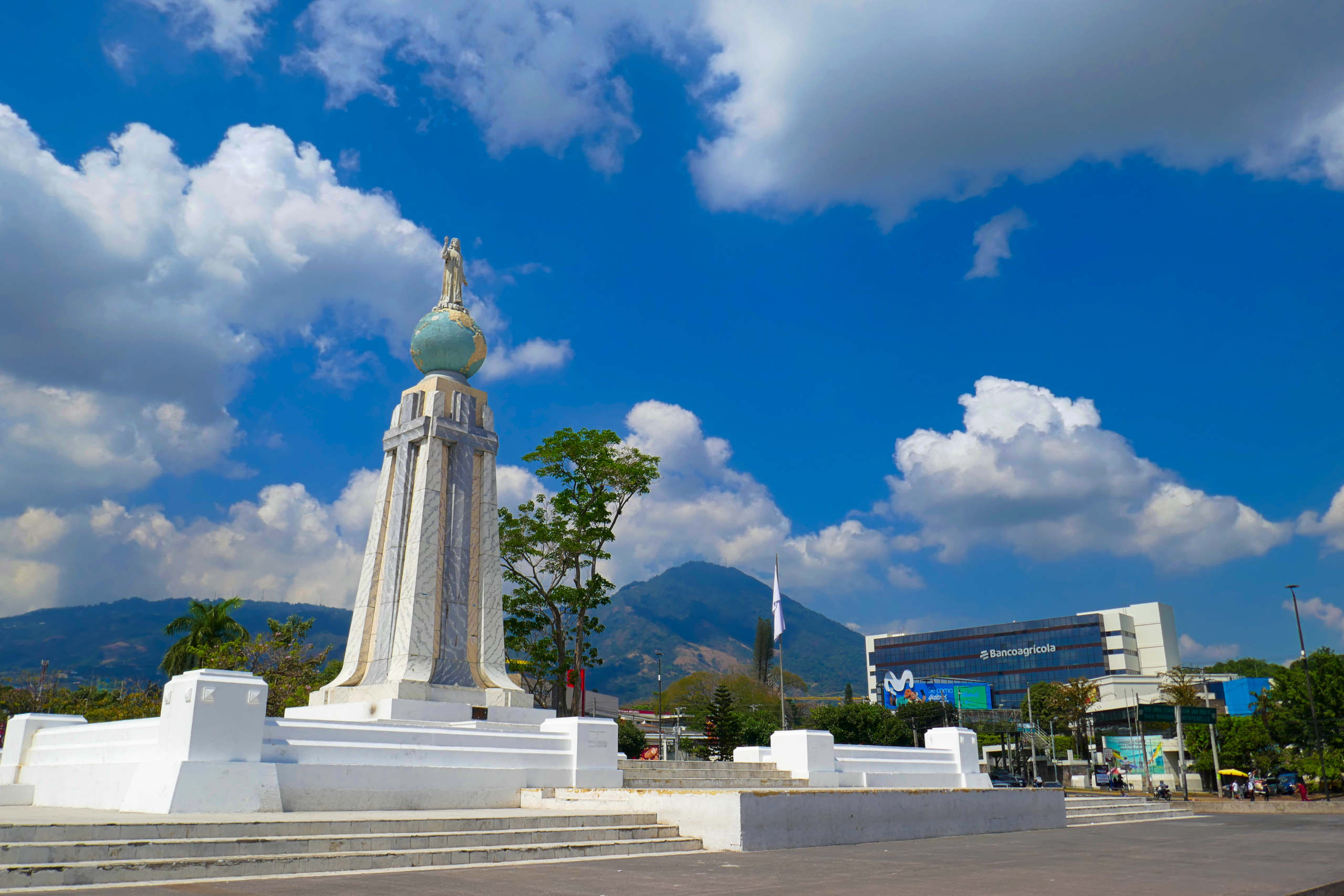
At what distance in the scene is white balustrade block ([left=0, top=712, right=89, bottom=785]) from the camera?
1559 cm

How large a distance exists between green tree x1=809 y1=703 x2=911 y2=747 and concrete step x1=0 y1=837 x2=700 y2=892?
58012mm

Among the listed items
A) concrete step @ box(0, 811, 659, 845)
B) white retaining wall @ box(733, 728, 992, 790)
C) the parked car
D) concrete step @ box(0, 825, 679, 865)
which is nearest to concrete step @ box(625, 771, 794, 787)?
white retaining wall @ box(733, 728, 992, 790)

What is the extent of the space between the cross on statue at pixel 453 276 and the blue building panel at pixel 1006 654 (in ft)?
314

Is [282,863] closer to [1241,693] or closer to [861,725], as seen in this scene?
[861,725]

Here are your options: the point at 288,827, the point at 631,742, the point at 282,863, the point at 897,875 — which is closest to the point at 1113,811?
the point at 897,875

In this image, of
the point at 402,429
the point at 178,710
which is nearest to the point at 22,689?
the point at 402,429

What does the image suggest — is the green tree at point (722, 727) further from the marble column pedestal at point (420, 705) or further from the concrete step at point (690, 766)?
the marble column pedestal at point (420, 705)

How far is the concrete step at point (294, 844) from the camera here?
26.6ft

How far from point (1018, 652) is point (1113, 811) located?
106 meters

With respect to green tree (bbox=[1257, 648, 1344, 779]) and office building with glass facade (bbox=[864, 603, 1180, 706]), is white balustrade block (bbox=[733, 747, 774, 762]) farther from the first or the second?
office building with glass facade (bbox=[864, 603, 1180, 706])

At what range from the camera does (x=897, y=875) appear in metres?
9.61

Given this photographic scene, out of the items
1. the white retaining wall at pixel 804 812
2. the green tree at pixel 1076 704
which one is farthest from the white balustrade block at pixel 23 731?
the green tree at pixel 1076 704

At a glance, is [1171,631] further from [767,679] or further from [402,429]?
[402,429]

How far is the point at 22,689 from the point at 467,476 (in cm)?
6561
